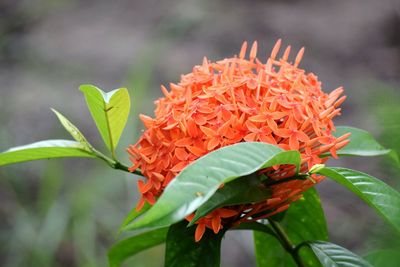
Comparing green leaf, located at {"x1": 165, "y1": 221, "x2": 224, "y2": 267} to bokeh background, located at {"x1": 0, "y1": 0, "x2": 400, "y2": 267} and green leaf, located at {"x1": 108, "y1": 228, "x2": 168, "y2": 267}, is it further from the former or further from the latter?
bokeh background, located at {"x1": 0, "y1": 0, "x2": 400, "y2": 267}

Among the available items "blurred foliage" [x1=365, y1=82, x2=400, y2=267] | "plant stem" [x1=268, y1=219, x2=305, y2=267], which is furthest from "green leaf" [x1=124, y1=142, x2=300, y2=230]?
"plant stem" [x1=268, y1=219, x2=305, y2=267]

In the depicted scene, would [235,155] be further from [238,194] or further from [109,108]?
[109,108]

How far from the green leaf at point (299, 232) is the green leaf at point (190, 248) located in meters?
0.22

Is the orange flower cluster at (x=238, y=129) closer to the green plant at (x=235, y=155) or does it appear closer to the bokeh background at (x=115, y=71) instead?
the green plant at (x=235, y=155)

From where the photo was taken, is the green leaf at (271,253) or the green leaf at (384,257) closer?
the green leaf at (384,257)

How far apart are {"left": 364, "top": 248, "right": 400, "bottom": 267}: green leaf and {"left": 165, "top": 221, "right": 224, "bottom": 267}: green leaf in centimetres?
25

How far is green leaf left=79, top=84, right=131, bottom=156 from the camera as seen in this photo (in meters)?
0.92

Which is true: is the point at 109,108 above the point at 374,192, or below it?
above

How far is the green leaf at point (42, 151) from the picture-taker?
94cm

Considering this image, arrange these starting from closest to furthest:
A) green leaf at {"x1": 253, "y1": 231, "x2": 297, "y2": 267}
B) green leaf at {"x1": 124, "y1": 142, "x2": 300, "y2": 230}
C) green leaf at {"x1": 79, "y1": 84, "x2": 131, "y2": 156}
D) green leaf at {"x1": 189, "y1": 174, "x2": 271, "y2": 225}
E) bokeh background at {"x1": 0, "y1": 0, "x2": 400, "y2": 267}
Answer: green leaf at {"x1": 124, "y1": 142, "x2": 300, "y2": 230} → green leaf at {"x1": 189, "y1": 174, "x2": 271, "y2": 225} → green leaf at {"x1": 79, "y1": 84, "x2": 131, "y2": 156} → green leaf at {"x1": 253, "y1": 231, "x2": 297, "y2": 267} → bokeh background at {"x1": 0, "y1": 0, "x2": 400, "y2": 267}

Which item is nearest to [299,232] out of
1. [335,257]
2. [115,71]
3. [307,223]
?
[307,223]

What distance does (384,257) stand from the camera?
962 millimetres

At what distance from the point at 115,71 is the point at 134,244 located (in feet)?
8.76

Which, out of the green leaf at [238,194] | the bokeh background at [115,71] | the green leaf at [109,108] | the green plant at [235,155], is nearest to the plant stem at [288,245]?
the green plant at [235,155]
